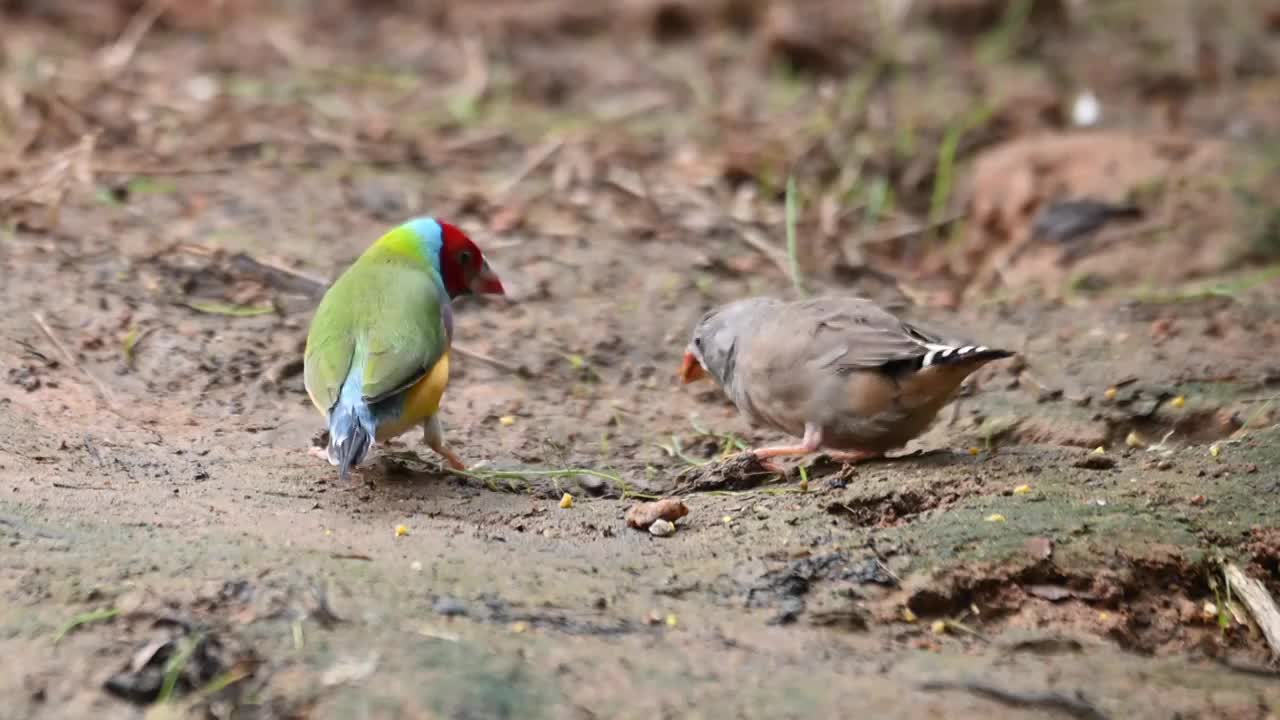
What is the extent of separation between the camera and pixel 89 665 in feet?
11.0

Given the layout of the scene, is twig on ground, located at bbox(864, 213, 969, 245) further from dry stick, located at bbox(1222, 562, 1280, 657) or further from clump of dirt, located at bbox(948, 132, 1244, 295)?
dry stick, located at bbox(1222, 562, 1280, 657)

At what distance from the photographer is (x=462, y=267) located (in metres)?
5.81

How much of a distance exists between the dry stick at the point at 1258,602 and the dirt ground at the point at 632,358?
0.16ft

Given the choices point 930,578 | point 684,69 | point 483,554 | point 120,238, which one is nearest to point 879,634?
point 930,578

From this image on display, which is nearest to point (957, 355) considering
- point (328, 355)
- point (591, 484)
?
point (591, 484)

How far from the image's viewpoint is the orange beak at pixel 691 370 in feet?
18.9

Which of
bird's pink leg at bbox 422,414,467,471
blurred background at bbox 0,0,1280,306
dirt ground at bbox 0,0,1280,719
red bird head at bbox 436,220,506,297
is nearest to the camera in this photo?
dirt ground at bbox 0,0,1280,719

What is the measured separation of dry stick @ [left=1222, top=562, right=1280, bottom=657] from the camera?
4.06 meters

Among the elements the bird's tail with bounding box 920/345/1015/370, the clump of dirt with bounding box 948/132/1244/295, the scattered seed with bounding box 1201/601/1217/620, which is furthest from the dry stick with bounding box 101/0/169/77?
the scattered seed with bounding box 1201/601/1217/620

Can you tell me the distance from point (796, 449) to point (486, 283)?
1.46m

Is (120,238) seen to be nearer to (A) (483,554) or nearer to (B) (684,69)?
(A) (483,554)

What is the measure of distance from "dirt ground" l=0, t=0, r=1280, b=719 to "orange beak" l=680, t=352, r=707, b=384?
17 cm

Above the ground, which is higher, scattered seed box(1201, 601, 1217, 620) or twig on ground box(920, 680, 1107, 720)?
twig on ground box(920, 680, 1107, 720)

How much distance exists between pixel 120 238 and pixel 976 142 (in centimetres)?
475
